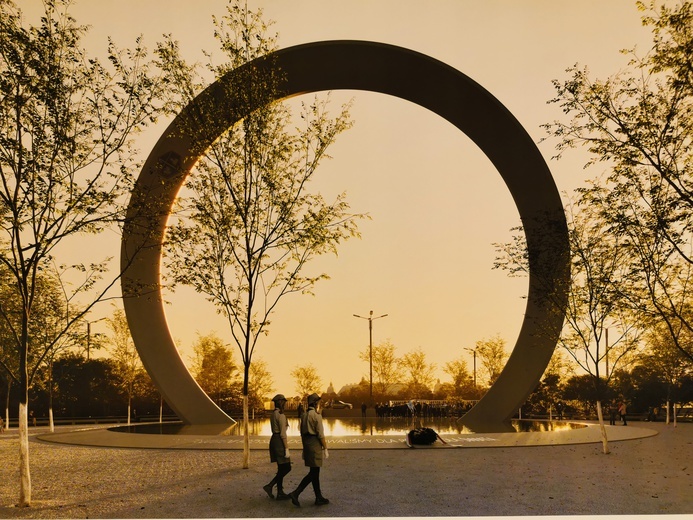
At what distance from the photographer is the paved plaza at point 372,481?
841 centimetres

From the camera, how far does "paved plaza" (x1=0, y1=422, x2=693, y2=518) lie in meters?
8.41

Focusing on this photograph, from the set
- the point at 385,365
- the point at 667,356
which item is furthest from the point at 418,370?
the point at 667,356

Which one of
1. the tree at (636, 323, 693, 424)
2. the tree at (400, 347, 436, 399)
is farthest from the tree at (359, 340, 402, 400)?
the tree at (636, 323, 693, 424)

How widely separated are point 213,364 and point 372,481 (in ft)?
123

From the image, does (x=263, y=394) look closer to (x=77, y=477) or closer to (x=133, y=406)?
(x=133, y=406)

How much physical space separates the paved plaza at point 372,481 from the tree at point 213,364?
2974cm

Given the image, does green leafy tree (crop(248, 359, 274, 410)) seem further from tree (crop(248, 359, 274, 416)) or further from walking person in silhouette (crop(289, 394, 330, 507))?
walking person in silhouette (crop(289, 394, 330, 507))

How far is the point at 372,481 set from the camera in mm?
10438

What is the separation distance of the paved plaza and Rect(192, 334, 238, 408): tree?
97.6 feet

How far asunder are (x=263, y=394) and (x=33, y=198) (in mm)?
49409

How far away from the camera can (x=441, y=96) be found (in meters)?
19.9

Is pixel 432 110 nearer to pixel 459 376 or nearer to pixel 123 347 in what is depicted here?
pixel 123 347

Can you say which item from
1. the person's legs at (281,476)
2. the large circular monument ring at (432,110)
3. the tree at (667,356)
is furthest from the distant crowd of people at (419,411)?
the person's legs at (281,476)

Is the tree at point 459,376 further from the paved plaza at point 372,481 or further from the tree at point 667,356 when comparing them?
the paved plaza at point 372,481
